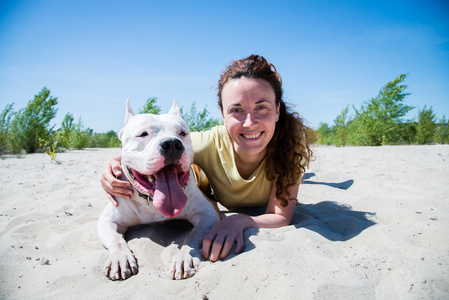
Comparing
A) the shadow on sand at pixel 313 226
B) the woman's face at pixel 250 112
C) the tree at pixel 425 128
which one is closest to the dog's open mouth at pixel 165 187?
the shadow on sand at pixel 313 226

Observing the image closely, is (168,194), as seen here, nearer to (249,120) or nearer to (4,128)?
(249,120)

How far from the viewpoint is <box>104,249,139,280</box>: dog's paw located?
1577 mm

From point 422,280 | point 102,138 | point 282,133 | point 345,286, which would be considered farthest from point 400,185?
point 102,138

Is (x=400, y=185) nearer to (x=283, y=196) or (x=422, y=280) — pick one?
(x=283, y=196)

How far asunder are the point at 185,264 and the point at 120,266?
1.38ft

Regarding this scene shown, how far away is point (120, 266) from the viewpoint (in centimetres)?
161

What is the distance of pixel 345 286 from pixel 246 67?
6.32 feet

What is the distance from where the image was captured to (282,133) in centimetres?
264

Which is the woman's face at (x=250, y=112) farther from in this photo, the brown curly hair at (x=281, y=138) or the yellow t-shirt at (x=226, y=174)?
the yellow t-shirt at (x=226, y=174)

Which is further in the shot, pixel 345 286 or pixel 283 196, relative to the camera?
pixel 283 196

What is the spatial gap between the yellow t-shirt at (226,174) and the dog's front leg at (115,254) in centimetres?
109

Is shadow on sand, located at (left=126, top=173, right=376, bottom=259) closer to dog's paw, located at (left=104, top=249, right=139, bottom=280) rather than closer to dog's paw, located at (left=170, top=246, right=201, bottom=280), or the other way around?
dog's paw, located at (left=170, top=246, right=201, bottom=280)

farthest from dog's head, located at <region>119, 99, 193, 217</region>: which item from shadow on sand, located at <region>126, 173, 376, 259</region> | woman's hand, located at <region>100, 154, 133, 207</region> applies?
shadow on sand, located at <region>126, 173, 376, 259</region>

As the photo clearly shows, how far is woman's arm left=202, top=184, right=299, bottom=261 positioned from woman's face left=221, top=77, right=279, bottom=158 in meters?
0.61
